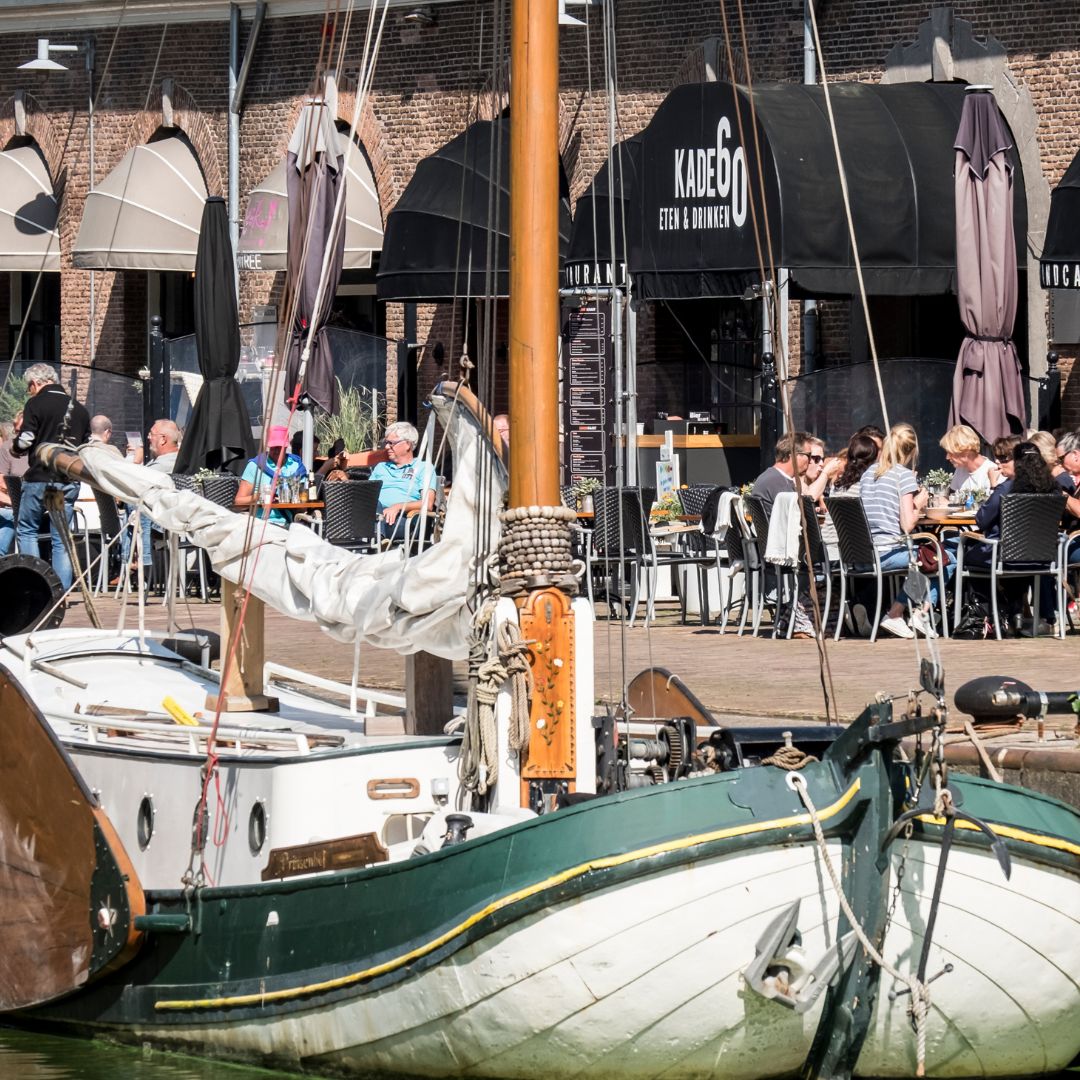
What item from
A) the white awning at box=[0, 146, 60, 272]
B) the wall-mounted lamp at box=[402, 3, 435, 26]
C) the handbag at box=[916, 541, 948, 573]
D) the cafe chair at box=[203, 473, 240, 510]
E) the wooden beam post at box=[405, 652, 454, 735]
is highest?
the wall-mounted lamp at box=[402, 3, 435, 26]

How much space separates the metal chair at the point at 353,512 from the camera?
56.2 ft

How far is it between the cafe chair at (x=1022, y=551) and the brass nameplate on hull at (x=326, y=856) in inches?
298

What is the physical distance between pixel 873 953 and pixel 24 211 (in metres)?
25.2

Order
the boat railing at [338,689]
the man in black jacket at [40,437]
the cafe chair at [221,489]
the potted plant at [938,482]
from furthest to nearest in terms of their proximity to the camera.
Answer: the cafe chair at [221,489] < the man in black jacket at [40,437] < the potted plant at [938,482] < the boat railing at [338,689]

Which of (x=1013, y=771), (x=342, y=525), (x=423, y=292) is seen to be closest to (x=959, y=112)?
(x=423, y=292)

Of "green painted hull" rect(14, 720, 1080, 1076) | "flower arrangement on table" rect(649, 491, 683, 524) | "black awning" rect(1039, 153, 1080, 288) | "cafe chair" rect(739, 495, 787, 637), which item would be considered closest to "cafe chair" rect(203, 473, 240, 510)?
"flower arrangement on table" rect(649, 491, 683, 524)

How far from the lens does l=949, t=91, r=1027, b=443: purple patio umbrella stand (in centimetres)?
1686

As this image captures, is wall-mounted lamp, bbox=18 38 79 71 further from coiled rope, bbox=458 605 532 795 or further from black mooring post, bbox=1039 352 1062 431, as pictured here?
coiled rope, bbox=458 605 532 795

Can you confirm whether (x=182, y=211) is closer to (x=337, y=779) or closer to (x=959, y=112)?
(x=959, y=112)

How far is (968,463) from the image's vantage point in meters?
15.5

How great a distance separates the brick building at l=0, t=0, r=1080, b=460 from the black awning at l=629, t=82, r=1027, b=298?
1.38 meters

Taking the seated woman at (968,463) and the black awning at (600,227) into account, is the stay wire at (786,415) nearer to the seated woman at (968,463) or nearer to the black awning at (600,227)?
the seated woman at (968,463)

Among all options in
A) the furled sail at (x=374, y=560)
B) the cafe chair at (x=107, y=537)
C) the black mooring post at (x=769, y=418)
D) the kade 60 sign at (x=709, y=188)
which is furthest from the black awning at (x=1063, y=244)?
the furled sail at (x=374, y=560)

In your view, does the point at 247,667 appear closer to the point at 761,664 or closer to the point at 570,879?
the point at 570,879
